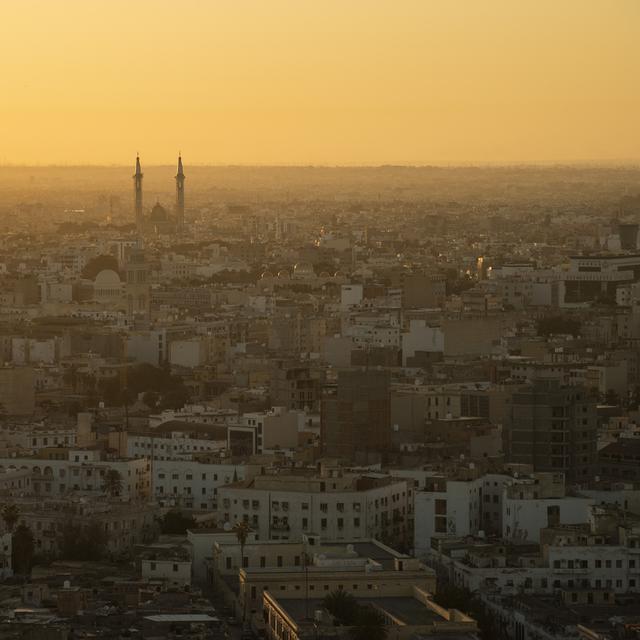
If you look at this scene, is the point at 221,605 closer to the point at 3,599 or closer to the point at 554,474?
the point at 3,599

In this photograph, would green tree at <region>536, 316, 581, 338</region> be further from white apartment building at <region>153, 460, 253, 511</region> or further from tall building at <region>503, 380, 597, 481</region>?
white apartment building at <region>153, 460, 253, 511</region>

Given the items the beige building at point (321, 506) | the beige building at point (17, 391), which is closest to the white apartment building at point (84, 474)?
the beige building at point (321, 506)

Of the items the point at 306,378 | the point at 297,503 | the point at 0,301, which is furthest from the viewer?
the point at 0,301

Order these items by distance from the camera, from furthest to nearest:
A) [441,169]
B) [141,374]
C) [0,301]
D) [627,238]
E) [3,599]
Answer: [441,169]
[627,238]
[0,301]
[141,374]
[3,599]

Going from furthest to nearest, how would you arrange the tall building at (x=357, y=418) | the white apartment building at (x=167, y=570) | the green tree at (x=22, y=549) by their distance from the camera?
1. the tall building at (x=357, y=418)
2. the green tree at (x=22, y=549)
3. the white apartment building at (x=167, y=570)

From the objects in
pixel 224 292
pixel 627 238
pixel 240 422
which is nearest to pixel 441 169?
pixel 627 238

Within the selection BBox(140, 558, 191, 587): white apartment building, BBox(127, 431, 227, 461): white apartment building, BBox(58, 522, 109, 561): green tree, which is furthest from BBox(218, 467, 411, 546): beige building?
BBox(127, 431, 227, 461): white apartment building

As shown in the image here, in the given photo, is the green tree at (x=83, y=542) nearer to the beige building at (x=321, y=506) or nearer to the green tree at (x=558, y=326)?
the beige building at (x=321, y=506)
